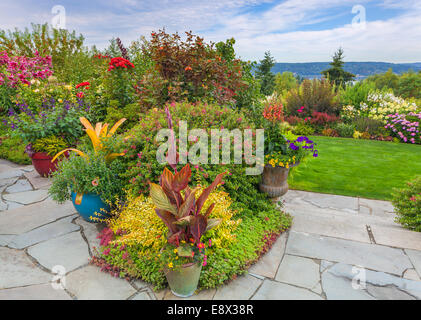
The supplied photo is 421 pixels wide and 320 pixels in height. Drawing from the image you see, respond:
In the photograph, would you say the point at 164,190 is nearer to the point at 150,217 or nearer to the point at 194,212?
the point at 194,212

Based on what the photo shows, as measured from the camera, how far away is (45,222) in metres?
3.08

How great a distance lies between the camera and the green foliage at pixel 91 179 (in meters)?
2.80

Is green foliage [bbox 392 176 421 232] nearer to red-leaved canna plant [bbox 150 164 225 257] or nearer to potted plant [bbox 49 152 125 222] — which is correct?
red-leaved canna plant [bbox 150 164 225 257]

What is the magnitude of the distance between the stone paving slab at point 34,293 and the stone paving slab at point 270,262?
1.48 m

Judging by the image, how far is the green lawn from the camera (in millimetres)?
4656

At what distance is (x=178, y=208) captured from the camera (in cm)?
188

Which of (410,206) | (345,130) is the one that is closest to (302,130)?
(345,130)

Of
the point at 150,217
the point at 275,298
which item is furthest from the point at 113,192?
the point at 275,298

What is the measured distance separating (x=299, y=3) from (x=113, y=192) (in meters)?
3.59

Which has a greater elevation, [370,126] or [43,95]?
[43,95]

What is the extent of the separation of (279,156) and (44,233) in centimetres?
274

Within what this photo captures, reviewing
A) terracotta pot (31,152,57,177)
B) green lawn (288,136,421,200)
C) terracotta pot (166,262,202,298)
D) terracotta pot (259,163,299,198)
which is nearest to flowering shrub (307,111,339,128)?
green lawn (288,136,421,200)

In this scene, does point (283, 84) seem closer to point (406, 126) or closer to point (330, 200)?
point (406, 126)

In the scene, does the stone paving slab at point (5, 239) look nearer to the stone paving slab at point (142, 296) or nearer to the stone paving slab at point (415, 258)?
the stone paving slab at point (142, 296)
